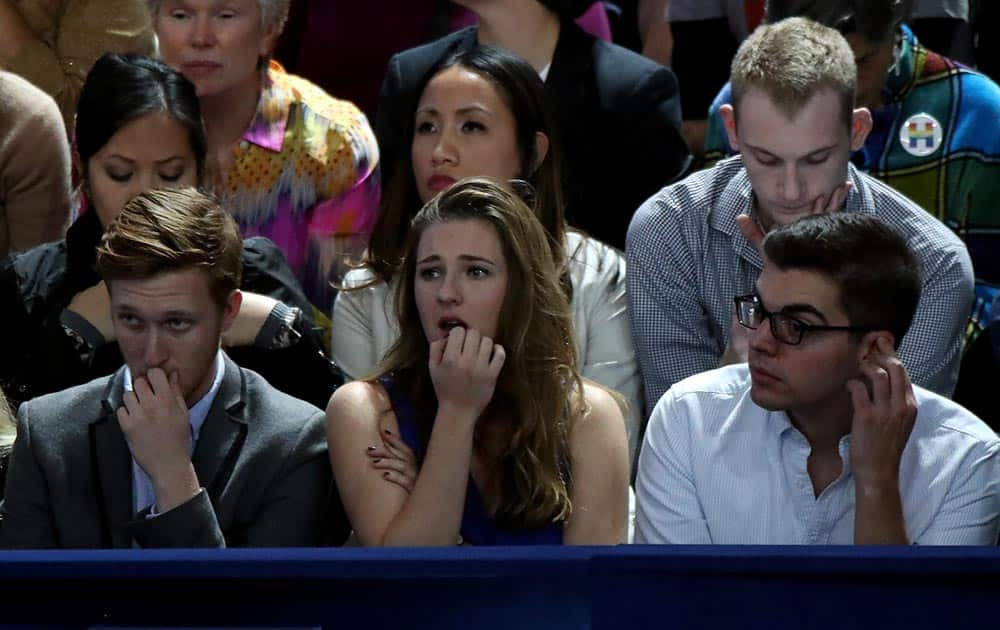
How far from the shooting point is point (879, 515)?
9.74 ft

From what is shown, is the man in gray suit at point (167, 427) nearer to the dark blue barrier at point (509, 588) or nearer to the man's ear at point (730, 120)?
the dark blue barrier at point (509, 588)

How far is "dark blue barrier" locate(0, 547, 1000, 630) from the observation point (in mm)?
2006

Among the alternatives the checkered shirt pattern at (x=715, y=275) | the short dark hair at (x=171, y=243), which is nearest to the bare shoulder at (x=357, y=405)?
the short dark hair at (x=171, y=243)

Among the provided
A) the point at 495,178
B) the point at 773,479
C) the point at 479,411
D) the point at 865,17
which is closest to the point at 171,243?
the point at 479,411

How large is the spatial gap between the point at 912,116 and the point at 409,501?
181 cm

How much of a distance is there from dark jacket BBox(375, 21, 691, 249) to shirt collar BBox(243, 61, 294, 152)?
289mm

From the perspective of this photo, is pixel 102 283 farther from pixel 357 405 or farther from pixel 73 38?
pixel 73 38

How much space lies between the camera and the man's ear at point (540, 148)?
3967mm

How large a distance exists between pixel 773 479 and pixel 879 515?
10.5 inches

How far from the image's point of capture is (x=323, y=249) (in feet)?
14.1

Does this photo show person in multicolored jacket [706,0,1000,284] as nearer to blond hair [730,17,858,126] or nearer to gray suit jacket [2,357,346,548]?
blond hair [730,17,858,126]

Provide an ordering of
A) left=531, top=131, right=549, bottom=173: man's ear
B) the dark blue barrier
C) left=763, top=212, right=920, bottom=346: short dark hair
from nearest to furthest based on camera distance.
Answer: the dark blue barrier, left=763, top=212, right=920, bottom=346: short dark hair, left=531, top=131, right=549, bottom=173: man's ear

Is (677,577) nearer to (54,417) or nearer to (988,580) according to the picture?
(988,580)

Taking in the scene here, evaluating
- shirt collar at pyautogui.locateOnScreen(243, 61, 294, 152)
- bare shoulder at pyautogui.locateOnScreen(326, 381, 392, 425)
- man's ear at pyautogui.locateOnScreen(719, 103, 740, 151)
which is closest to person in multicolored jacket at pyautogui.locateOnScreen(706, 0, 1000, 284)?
man's ear at pyautogui.locateOnScreen(719, 103, 740, 151)
